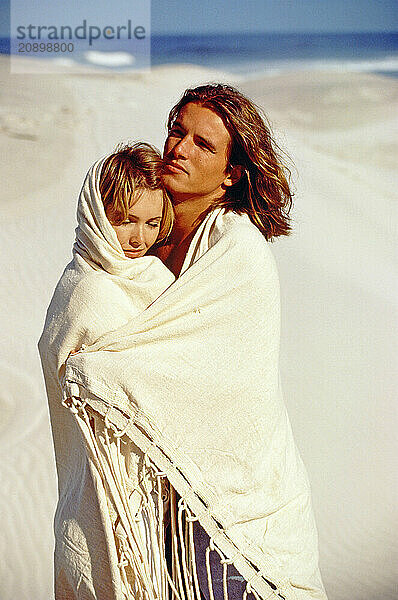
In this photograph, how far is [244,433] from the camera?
1.57 metres

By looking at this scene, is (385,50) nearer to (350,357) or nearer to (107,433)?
(350,357)

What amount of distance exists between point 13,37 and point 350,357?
1290 millimetres

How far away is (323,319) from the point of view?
7.65 ft

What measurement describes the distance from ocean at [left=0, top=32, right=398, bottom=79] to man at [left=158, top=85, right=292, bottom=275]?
70 centimetres

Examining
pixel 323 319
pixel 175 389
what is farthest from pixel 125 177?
pixel 323 319

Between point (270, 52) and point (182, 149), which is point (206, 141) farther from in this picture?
point (270, 52)

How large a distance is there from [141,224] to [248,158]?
9.7 inches

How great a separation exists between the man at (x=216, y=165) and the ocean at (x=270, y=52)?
2.31ft

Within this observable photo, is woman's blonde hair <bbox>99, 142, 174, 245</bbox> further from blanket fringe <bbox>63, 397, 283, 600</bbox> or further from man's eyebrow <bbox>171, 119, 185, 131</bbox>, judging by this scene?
blanket fringe <bbox>63, 397, 283, 600</bbox>

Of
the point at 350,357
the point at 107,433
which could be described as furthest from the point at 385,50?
the point at 107,433

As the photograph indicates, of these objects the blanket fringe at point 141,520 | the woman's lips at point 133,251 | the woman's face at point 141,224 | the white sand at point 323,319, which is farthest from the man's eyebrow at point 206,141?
the white sand at point 323,319

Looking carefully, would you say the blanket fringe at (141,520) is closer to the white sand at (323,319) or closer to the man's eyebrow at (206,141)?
the man's eyebrow at (206,141)

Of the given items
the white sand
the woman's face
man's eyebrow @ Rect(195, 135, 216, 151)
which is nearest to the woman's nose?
the woman's face

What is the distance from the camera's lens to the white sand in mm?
2322
